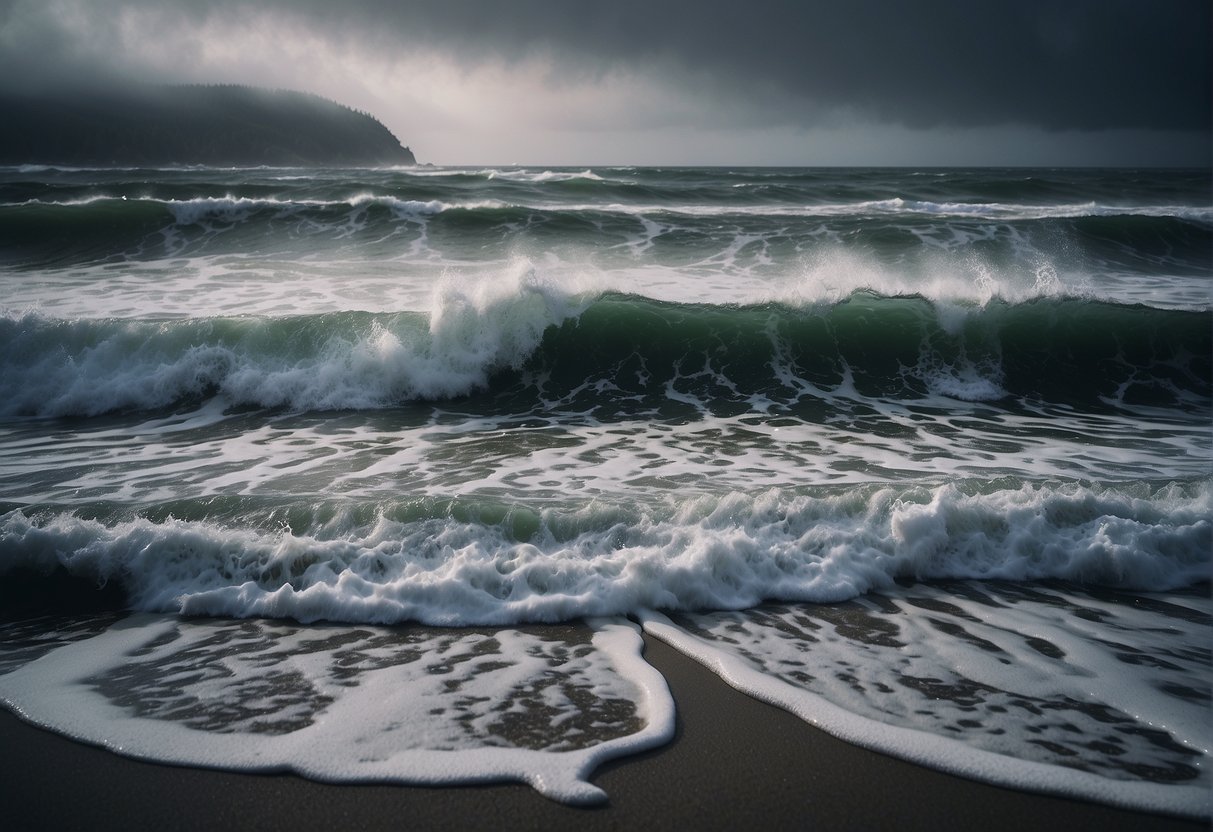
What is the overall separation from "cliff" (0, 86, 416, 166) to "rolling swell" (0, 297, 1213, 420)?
6679cm

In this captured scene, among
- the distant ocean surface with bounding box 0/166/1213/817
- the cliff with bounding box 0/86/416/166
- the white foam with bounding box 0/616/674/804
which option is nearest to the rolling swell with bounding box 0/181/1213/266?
the distant ocean surface with bounding box 0/166/1213/817

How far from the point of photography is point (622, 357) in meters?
10.1

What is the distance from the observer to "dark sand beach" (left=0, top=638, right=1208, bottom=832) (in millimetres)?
2664

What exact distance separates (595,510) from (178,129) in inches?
3508

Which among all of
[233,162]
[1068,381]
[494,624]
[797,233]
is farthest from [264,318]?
[233,162]

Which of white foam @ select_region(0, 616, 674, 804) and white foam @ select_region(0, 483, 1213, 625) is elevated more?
white foam @ select_region(0, 483, 1213, 625)

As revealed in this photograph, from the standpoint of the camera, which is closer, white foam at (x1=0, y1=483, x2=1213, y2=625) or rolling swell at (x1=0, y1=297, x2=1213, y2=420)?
white foam at (x1=0, y1=483, x2=1213, y2=625)

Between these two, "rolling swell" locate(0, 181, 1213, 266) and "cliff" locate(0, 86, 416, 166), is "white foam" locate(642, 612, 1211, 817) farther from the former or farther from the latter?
"cliff" locate(0, 86, 416, 166)

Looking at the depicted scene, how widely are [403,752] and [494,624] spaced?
1.31 m

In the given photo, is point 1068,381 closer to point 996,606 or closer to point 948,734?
point 996,606

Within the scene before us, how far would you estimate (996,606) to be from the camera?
178 inches

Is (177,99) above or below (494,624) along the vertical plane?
above

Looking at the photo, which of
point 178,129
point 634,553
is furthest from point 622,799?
point 178,129

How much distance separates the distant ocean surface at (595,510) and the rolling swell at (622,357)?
0.19 ft
